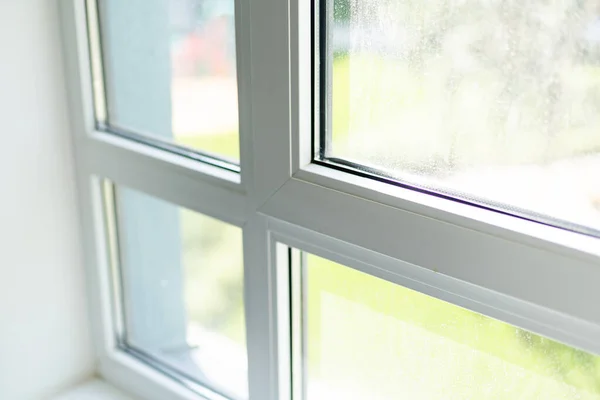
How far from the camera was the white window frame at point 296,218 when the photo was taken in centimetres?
72

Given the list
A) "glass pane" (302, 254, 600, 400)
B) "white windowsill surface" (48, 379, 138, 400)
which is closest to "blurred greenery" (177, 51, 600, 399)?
"glass pane" (302, 254, 600, 400)

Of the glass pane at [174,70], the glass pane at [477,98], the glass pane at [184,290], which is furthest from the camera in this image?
the glass pane at [184,290]

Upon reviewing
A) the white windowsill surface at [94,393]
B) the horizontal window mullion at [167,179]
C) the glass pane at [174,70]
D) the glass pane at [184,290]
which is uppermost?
the glass pane at [174,70]

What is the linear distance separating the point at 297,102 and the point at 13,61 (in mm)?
458

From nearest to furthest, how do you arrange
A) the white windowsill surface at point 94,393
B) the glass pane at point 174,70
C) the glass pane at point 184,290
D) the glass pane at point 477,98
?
the glass pane at point 477,98, the glass pane at point 174,70, the glass pane at point 184,290, the white windowsill surface at point 94,393

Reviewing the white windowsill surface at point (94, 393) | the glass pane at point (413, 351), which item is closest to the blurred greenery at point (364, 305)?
the glass pane at point (413, 351)

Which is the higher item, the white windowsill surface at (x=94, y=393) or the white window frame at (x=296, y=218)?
the white window frame at (x=296, y=218)

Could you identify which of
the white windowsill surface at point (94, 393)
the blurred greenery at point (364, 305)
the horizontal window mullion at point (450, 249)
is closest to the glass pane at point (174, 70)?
the blurred greenery at point (364, 305)

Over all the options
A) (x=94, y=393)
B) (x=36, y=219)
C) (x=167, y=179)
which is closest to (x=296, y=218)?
(x=167, y=179)

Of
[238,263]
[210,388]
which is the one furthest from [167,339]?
[238,263]

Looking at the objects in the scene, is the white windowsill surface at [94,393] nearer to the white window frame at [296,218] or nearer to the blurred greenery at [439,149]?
the white window frame at [296,218]

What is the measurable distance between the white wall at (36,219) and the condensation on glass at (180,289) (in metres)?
0.08

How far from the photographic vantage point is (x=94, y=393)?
1.26 m

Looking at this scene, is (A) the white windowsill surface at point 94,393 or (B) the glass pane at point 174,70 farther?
(A) the white windowsill surface at point 94,393
